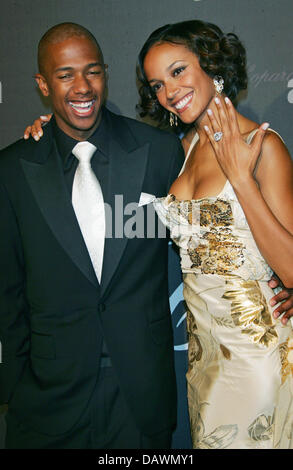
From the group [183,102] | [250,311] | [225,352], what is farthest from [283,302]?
[183,102]

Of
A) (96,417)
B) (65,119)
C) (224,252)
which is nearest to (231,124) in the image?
(224,252)

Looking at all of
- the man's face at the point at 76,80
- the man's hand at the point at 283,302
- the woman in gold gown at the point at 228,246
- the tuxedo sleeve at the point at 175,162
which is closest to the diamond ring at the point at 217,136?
the woman in gold gown at the point at 228,246

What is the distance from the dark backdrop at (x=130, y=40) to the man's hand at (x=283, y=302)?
3.02ft

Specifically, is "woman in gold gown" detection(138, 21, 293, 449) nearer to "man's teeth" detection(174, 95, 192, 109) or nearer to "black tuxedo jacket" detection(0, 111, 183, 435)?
"man's teeth" detection(174, 95, 192, 109)

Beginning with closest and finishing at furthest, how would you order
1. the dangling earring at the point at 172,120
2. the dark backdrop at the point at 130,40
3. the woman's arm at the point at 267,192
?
the woman's arm at the point at 267,192, the dangling earring at the point at 172,120, the dark backdrop at the point at 130,40

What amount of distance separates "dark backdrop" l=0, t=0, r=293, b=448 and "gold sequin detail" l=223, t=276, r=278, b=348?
0.98m

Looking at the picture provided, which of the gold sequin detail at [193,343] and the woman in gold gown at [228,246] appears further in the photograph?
the gold sequin detail at [193,343]

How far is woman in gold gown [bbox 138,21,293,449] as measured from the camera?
A: 5.02ft

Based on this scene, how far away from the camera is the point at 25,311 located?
1793 mm

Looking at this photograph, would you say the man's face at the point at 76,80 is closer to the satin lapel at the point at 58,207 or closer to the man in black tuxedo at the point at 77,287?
the man in black tuxedo at the point at 77,287

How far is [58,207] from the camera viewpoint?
1.61 m

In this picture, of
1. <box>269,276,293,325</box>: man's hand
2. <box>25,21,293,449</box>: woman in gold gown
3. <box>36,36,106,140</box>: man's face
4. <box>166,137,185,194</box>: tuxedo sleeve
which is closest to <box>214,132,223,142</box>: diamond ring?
<box>25,21,293,449</box>: woman in gold gown

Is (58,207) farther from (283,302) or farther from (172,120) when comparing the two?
(283,302)

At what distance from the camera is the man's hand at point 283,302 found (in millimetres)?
1654
